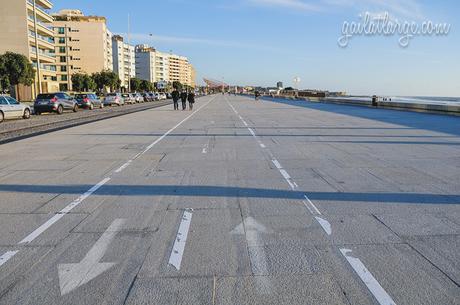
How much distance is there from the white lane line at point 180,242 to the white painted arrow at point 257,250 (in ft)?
1.93

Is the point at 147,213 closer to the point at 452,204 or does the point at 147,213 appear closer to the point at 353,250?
the point at 353,250

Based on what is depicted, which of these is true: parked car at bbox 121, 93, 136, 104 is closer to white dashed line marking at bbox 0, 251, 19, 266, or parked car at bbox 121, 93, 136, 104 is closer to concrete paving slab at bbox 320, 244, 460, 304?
white dashed line marking at bbox 0, 251, 19, 266

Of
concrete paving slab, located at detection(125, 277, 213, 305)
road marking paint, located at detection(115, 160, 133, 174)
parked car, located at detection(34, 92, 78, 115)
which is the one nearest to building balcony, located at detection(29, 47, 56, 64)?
parked car, located at detection(34, 92, 78, 115)

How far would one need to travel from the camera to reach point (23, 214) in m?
6.25

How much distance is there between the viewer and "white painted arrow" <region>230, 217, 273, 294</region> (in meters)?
4.00

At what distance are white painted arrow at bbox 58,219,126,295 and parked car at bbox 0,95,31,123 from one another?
24589 millimetres

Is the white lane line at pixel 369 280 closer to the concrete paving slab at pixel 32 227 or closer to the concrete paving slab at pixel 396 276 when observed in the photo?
the concrete paving slab at pixel 396 276

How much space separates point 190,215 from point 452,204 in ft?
12.5

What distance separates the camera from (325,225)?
224 inches


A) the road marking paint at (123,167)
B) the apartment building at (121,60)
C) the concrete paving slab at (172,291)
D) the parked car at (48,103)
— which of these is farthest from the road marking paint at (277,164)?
the apartment building at (121,60)

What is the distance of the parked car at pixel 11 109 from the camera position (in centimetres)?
2677

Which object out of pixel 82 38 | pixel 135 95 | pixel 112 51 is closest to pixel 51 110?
pixel 135 95

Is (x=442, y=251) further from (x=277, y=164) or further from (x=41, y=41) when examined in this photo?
(x=41, y=41)

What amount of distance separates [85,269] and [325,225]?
9.46ft
